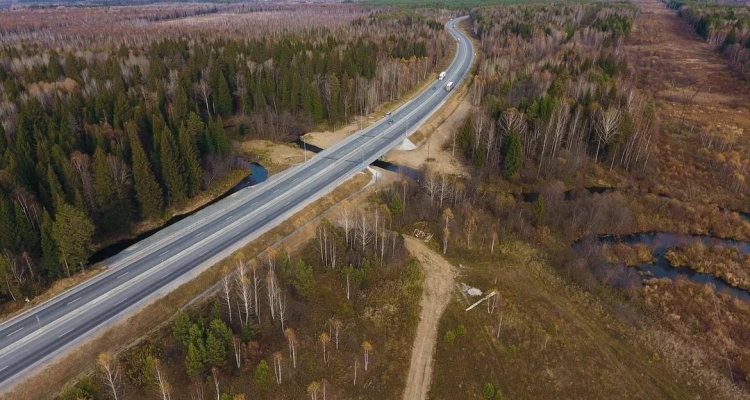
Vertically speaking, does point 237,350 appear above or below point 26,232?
below

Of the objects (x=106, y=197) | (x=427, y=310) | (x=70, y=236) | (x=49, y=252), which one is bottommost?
(x=427, y=310)

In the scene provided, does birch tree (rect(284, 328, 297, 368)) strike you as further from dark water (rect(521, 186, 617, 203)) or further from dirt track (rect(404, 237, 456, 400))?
dark water (rect(521, 186, 617, 203))

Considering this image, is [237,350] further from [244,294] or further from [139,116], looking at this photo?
[139,116]

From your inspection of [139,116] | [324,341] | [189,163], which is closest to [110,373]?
[324,341]

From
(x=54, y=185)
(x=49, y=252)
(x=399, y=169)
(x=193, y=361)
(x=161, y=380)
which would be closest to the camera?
(x=161, y=380)

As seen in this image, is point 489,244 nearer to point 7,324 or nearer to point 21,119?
point 7,324

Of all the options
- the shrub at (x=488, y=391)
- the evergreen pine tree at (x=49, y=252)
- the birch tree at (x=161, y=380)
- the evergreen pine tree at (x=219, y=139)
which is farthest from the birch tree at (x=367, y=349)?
the evergreen pine tree at (x=219, y=139)

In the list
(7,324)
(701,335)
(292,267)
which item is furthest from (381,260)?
(7,324)
